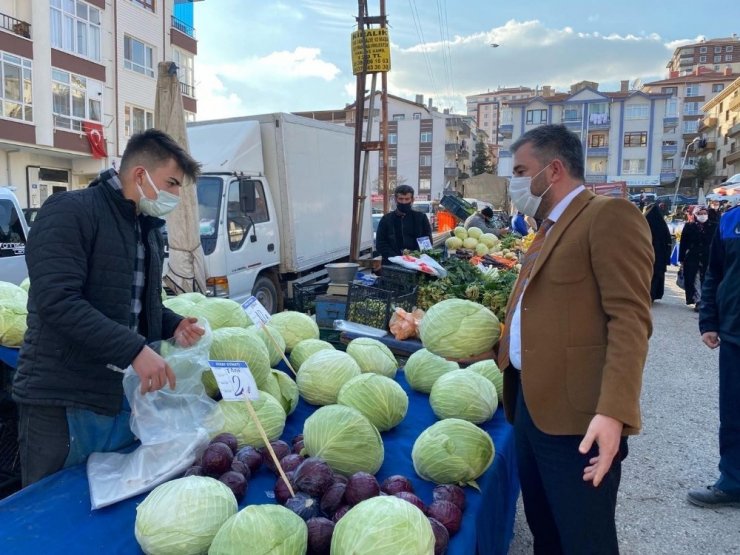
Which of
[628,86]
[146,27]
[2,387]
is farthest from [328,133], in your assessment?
[628,86]

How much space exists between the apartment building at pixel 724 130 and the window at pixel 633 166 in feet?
29.4

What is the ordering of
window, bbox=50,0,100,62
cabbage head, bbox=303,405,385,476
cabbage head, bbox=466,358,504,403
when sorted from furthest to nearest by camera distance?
A: 1. window, bbox=50,0,100,62
2. cabbage head, bbox=466,358,504,403
3. cabbage head, bbox=303,405,385,476

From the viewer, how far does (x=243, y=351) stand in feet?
7.98

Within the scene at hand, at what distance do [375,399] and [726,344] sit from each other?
2380 mm

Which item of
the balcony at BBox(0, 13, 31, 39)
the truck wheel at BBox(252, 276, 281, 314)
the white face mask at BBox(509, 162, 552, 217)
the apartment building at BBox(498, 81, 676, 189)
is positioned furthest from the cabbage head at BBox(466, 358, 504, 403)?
the apartment building at BBox(498, 81, 676, 189)

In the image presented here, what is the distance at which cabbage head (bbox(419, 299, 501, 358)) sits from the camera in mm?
2301

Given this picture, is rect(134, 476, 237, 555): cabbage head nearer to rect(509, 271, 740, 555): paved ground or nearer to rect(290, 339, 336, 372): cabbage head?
rect(290, 339, 336, 372): cabbage head

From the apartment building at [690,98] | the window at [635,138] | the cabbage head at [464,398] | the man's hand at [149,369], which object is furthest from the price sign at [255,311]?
the apartment building at [690,98]

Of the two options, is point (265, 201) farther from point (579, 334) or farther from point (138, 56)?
point (138, 56)

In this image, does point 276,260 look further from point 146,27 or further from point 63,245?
point 146,27

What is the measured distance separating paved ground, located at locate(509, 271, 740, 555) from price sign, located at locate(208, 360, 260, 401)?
6.53ft

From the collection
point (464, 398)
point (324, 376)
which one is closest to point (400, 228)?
point (324, 376)

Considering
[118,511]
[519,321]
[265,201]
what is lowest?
[118,511]

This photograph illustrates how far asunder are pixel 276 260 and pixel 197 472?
6478 millimetres
